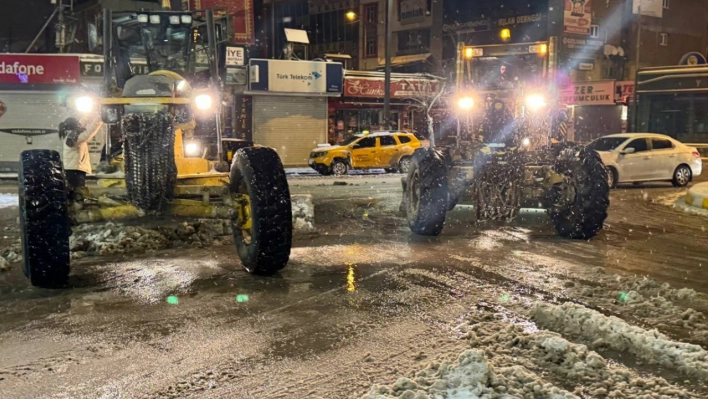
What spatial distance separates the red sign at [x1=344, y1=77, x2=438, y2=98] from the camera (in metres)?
33.0

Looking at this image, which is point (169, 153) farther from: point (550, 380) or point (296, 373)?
point (550, 380)

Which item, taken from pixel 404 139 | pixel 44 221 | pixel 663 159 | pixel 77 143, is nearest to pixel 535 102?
pixel 77 143

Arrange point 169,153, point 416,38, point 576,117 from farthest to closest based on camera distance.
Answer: point 416,38
point 576,117
point 169,153

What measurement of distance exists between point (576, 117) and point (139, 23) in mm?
39185

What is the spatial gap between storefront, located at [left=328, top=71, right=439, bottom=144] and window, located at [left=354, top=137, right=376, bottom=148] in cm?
674

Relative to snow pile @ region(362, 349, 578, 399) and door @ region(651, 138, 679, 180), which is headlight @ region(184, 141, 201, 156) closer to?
snow pile @ region(362, 349, 578, 399)

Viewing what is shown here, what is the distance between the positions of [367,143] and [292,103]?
718 centimetres

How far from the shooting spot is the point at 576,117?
43.5 m

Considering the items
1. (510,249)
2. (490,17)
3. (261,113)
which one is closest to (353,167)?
(261,113)

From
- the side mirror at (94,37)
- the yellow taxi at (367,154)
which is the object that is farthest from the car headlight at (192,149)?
the yellow taxi at (367,154)

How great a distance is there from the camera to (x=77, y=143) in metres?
9.15

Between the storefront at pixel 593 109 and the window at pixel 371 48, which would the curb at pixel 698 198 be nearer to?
the storefront at pixel 593 109

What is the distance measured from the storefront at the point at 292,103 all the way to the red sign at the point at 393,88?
1.01 metres

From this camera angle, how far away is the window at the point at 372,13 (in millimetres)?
48678
